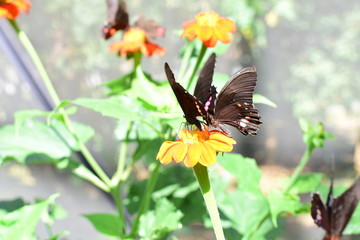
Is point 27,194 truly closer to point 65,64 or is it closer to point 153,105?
point 65,64

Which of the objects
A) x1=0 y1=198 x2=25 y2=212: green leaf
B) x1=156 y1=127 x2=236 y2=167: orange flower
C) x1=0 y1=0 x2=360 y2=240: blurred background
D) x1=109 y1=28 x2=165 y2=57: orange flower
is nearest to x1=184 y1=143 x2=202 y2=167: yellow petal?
x1=156 y1=127 x2=236 y2=167: orange flower

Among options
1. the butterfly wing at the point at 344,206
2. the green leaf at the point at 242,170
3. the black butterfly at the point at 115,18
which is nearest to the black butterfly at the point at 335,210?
the butterfly wing at the point at 344,206

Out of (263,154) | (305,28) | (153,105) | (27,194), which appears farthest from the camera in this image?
(263,154)

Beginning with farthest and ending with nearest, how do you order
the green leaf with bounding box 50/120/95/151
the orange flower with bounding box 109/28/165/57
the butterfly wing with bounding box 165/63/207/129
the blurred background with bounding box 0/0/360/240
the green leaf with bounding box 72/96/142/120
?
the blurred background with bounding box 0/0/360/240, the green leaf with bounding box 50/120/95/151, the orange flower with bounding box 109/28/165/57, the green leaf with bounding box 72/96/142/120, the butterfly wing with bounding box 165/63/207/129

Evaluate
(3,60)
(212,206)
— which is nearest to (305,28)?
Result: (3,60)

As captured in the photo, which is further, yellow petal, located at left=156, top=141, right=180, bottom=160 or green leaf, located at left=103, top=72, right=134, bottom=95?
green leaf, located at left=103, top=72, right=134, bottom=95

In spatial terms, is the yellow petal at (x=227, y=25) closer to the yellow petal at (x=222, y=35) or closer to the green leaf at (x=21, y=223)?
the yellow petal at (x=222, y=35)

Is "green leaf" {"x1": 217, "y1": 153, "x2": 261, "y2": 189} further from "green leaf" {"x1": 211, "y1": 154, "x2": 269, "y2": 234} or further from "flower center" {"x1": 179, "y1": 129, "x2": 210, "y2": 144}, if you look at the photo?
"flower center" {"x1": 179, "y1": 129, "x2": 210, "y2": 144}
